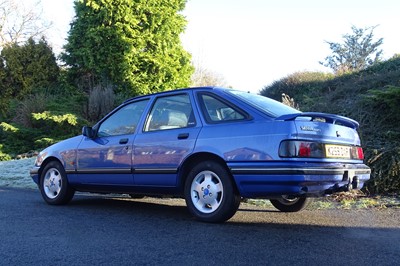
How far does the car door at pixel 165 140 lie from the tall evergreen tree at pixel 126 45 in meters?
9.46

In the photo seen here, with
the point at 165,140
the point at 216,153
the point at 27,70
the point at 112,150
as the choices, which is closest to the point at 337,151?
the point at 216,153

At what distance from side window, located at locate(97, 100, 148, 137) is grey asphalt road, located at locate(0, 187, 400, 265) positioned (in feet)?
3.81

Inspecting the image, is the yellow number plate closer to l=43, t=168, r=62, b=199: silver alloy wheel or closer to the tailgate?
the tailgate

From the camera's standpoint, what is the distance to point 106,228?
16.6 ft

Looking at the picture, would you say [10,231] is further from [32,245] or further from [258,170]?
[258,170]

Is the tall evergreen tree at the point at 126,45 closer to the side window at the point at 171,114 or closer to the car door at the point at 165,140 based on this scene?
the side window at the point at 171,114

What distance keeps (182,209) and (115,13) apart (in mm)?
10614

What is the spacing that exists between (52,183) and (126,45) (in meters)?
8.97

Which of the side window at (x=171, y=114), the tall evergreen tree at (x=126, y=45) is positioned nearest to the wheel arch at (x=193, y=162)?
the side window at (x=171, y=114)

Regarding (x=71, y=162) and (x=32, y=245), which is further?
(x=71, y=162)

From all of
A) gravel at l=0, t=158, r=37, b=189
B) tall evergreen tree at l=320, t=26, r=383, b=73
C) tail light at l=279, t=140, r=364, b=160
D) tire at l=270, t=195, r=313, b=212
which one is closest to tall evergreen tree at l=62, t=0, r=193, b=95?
gravel at l=0, t=158, r=37, b=189

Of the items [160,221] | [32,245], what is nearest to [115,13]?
[160,221]

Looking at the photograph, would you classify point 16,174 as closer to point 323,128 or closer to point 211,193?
point 211,193

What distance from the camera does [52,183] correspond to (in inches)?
277
